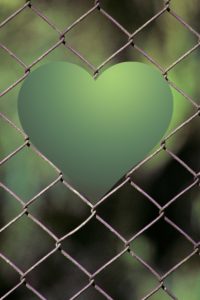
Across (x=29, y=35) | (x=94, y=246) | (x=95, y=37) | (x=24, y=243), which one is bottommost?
(x=94, y=246)

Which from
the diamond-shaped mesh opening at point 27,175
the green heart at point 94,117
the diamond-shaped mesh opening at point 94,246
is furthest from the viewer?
the diamond-shaped mesh opening at point 94,246

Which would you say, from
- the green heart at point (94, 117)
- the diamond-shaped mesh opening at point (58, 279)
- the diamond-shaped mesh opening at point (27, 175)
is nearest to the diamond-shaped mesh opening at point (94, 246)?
the diamond-shaped mesh opening at point (58, 279)

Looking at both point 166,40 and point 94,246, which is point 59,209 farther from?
point 166,40

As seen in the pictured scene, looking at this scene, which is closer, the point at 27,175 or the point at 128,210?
the point at 27,175

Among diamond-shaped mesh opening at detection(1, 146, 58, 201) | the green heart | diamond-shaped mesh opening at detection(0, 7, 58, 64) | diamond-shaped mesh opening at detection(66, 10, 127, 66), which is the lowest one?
the green heart

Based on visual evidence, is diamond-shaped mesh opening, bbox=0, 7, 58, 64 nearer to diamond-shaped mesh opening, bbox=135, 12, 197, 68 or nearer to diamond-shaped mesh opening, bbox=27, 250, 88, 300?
diamond-shaped mesh opening, bbox=135, 12, 197, 68

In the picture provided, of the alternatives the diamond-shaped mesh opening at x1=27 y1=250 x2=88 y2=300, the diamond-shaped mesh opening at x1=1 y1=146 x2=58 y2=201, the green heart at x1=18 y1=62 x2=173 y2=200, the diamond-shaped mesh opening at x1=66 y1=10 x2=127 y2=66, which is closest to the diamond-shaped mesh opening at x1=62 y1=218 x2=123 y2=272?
the diamond-shaped mesh opening at x1=27 y1=250 x2=88 y2=300

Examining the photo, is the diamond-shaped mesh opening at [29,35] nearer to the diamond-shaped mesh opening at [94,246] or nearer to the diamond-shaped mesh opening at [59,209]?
the diamond-shaped mesh opening at [59,209]

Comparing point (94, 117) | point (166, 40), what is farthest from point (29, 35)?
point (94, 117)
